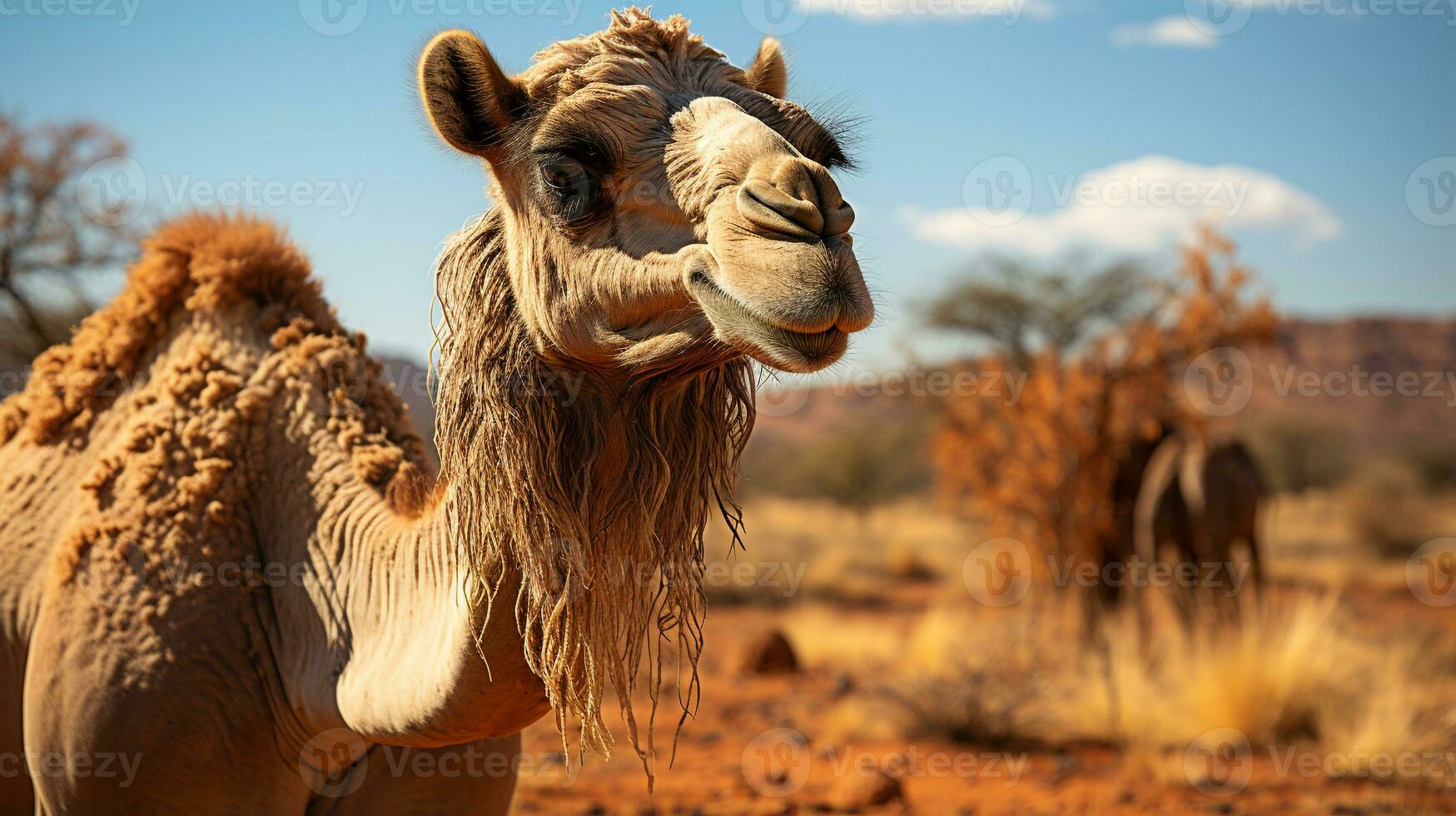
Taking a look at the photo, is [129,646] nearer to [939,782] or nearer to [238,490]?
[238,490]

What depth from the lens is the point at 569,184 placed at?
2523 mm

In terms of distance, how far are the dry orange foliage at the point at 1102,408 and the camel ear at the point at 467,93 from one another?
10.2 m

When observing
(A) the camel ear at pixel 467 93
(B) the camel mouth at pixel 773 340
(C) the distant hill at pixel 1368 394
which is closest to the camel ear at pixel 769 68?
(A) the camel ear at pixel 467 93

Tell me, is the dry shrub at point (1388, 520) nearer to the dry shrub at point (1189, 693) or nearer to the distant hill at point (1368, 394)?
the dry shrub at point (1189, 693)

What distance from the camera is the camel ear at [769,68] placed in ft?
10.1

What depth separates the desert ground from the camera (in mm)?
7355

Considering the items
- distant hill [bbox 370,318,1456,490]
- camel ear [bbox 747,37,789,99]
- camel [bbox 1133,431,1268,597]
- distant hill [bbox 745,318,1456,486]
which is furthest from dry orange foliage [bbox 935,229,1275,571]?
distant hill [bbox 745,318,1456,486]

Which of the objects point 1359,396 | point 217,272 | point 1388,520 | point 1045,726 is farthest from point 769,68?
point 1359,396

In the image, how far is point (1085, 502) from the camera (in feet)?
39.8

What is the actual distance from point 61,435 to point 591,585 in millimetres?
2236

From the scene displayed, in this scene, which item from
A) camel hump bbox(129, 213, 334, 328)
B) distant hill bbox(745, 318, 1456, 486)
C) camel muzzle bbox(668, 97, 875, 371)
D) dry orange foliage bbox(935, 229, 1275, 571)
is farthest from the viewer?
distant hill bbox(745, 318, 1456, 486)

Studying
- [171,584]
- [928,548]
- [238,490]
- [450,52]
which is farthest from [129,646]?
[928,548]

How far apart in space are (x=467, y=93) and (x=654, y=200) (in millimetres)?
578

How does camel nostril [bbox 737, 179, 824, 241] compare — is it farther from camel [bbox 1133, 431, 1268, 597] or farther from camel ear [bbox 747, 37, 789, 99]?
camel [bbox 1133, 431, 1268, 597]
